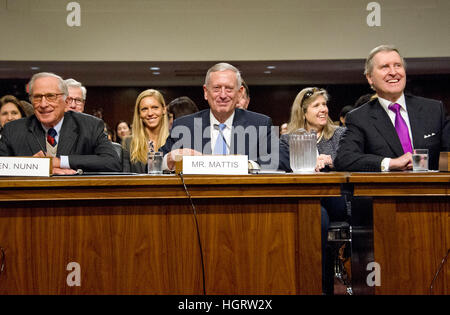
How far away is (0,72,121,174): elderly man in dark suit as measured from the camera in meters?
2.39

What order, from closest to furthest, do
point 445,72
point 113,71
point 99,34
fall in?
point 99,34, point 113,71, point 445,72

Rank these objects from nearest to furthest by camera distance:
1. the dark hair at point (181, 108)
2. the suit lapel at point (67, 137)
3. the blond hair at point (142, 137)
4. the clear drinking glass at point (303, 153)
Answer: the clear drinking glass at point (303, 153)
the suit lapel at point (67, 137)
the blond hair at point (142, 137)
the dark hair at point (181, 108)

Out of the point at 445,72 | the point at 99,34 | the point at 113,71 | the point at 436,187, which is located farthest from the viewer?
the point at 445,72

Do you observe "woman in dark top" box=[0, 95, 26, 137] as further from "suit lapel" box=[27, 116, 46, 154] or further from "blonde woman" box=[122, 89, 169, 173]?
"suit lapel" box=[27, 116, 46, 154]

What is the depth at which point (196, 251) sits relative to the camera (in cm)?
156

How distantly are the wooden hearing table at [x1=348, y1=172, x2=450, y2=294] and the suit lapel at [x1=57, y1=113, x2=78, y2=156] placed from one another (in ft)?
5.12

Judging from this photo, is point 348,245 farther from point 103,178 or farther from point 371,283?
point 103,178

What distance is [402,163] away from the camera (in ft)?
6.32

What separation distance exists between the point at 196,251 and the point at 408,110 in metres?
1.32

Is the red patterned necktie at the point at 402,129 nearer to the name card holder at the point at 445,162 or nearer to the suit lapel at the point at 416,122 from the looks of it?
the suit lapel at the point at 416,122

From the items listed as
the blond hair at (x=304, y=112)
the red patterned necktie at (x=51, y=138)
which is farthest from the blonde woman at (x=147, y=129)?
the blond hair at (x=304, y=112)

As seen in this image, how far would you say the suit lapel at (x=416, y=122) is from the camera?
7.19 feet
